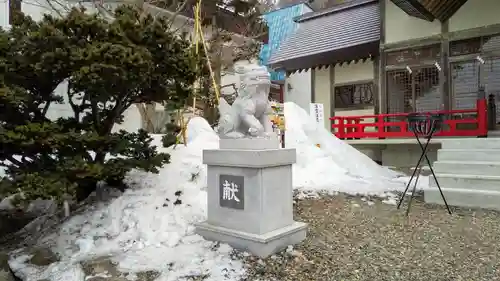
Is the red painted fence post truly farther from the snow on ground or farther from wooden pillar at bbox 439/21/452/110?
the snow on ground

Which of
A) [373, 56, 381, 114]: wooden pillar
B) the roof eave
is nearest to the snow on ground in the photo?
[373, 56, 381, 114]: wooden pillar

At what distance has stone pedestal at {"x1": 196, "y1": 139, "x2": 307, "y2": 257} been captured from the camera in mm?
4168

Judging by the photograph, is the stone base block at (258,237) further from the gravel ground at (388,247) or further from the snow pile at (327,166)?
the snow pile at (327,166)

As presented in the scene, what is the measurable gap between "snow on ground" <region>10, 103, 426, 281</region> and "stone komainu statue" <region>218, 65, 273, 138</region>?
1.38 m

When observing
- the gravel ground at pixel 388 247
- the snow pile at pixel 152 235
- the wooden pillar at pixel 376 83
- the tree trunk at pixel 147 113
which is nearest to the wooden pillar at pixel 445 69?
the wooden pillar at pixel 376 83

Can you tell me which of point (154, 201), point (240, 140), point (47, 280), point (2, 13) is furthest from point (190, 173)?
point (2, 13)

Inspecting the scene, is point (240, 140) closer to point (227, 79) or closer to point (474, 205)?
point (474, 205)

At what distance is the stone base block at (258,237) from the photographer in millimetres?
4113

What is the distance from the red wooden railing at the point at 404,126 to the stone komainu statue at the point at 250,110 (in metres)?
6.09

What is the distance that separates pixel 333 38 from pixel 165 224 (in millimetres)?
10617

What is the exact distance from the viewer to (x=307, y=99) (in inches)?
933

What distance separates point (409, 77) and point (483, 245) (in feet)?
27.9

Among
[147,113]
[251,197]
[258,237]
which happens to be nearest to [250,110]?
[251,197]

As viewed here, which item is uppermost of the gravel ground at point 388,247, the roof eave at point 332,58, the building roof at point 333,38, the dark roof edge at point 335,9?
the dark roof edge at point 335,9
